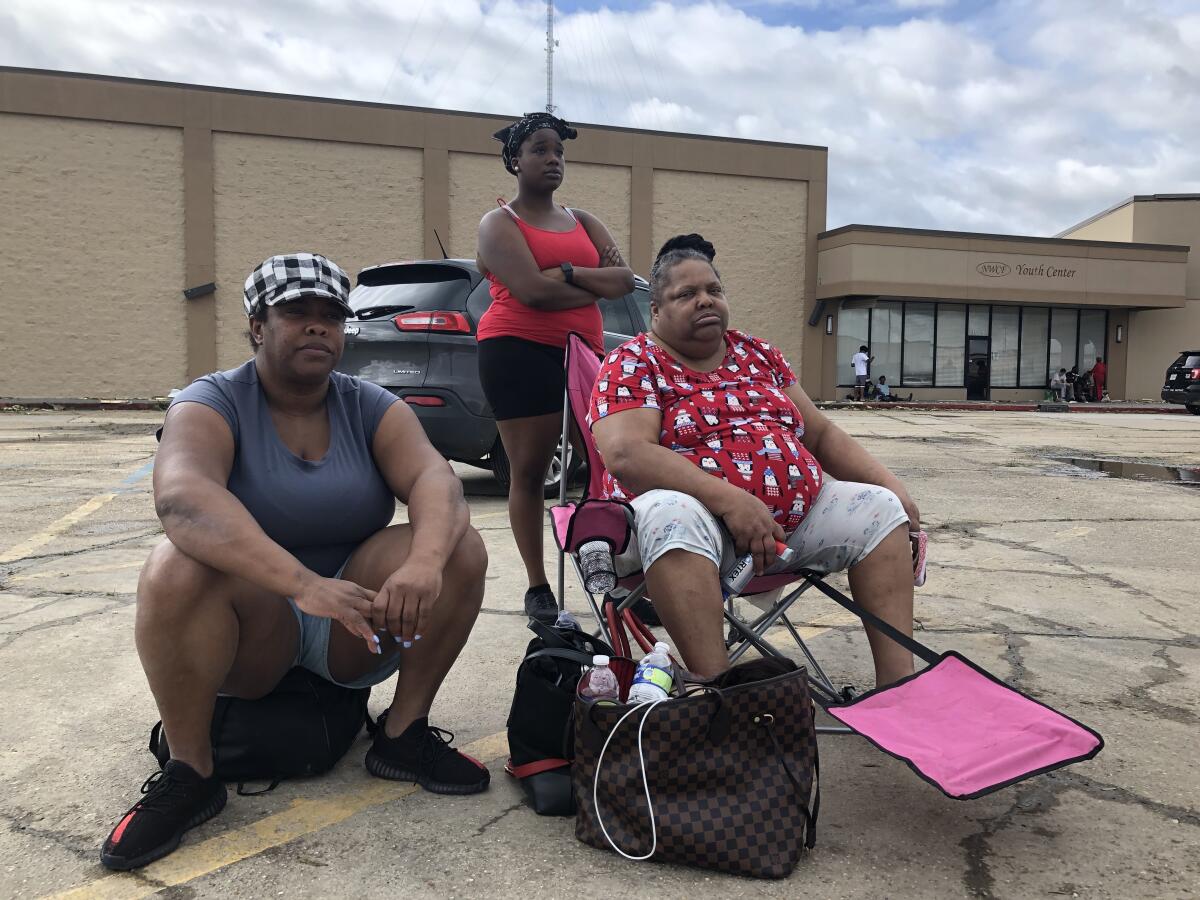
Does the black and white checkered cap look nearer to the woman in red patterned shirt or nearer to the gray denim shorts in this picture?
the gray denim shorts

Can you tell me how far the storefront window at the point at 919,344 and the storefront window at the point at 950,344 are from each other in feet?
0.92

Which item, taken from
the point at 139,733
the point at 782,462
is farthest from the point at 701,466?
the point at 139,733

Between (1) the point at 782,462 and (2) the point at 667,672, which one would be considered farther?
(1) the point at 782,462

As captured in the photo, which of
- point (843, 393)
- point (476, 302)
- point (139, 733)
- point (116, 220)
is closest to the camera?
point (139, 733)

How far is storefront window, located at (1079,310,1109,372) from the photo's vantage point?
30.1m

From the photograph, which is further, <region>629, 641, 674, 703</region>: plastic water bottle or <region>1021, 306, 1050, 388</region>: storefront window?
<region>1021, 306, 1050, 388</region>: storefront window

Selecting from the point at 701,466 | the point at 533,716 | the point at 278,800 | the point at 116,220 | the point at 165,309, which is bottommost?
the point at 278,800

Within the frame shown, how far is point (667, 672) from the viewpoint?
6.59 feet

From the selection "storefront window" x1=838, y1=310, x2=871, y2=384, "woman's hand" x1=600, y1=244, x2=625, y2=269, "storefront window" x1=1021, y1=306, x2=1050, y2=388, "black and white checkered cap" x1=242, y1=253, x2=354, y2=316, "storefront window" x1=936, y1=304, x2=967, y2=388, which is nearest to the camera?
"black and white checkered cap" x1=242, y1=253, x2=354, y2=316

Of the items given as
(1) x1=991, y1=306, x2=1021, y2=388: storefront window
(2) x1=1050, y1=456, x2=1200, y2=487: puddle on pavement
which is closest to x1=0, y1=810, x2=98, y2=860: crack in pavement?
(2) x1=1050, y1=456, x2=1200, y2=487: puddle on pavement

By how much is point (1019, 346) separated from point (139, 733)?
3102 cm

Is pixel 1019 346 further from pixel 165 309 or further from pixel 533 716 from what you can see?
pixel 533 716

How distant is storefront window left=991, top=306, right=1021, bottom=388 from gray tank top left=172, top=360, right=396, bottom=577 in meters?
30.1

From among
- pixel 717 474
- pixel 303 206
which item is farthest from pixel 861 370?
pixel 717 474
